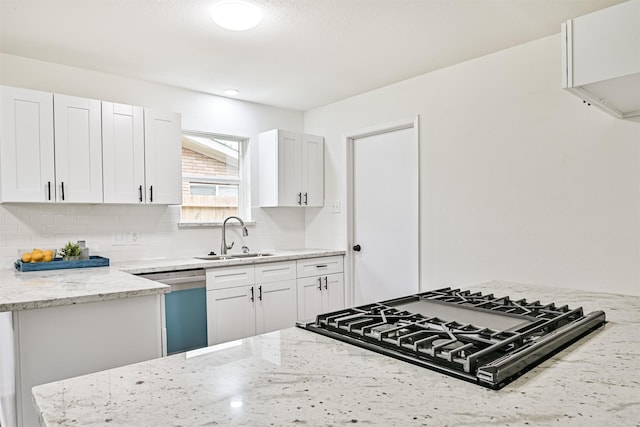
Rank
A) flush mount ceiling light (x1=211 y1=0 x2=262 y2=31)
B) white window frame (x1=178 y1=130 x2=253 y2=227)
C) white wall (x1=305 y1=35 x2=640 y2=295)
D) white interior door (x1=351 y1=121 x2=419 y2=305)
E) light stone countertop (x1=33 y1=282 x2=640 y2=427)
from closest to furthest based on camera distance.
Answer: light stone countertop (x1=33 y1=282 x2=640 y2=427)
flush mount ceiling light (x1=211 y1=0 x2=262 y2=31)
white wall (x1=305 y1=35 x2=640 y2=295)
white interior door (x1=351 y1=121 x2=419 y2=305)
white window frame (x1=178 y1=130 x2=253 y2=227)

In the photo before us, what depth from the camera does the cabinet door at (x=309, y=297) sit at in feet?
12.3

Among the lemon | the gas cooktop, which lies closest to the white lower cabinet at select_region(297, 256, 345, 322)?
the lemon

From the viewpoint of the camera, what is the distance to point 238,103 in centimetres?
417

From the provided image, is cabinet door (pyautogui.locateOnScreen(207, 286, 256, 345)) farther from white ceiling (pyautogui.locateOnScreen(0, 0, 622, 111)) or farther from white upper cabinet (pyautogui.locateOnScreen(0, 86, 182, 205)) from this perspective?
white ceiling (pyautogui.locateOnScreen(0, 0, 622, 111))

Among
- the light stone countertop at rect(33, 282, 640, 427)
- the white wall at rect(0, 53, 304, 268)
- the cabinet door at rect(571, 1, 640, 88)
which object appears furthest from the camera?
the white wall at rect(0, 53, 304, 268)

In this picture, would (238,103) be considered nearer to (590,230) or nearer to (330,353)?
(590,230)

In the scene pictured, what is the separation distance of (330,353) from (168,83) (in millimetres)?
3235

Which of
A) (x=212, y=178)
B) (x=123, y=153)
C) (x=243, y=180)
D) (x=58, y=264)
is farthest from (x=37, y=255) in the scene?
(x=243, y=180)

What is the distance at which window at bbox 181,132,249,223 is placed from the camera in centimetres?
391

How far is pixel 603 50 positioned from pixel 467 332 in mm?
1065

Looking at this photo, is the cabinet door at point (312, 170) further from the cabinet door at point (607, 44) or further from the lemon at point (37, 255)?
the cabinet door at point (607, 44)

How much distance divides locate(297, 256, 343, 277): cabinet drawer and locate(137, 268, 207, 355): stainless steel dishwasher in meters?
0.98

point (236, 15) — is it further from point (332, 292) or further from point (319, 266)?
point (332, 292)

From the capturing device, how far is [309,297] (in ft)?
12.5
